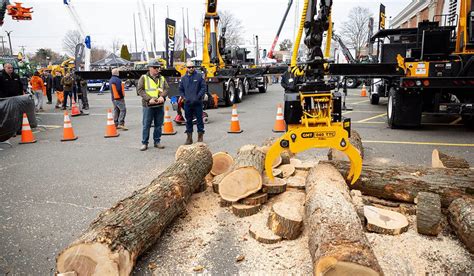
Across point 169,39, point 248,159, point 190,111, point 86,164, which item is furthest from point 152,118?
point 169,39

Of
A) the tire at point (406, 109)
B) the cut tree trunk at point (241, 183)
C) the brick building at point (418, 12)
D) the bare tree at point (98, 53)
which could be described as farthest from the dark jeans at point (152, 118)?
the bare tree at point (98, 53)

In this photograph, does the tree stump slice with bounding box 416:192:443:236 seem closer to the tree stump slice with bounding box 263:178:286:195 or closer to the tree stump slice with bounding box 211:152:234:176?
the tree stump slice with bounding box 263:178:286:195

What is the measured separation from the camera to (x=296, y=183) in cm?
473

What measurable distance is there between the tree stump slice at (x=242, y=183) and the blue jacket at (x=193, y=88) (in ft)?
12.3

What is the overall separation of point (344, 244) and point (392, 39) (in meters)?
11.1

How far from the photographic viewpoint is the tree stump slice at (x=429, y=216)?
11.6ft

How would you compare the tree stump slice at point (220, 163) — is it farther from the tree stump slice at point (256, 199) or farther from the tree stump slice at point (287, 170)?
the tree stump slice at point (256, 199)

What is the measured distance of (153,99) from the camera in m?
7.47

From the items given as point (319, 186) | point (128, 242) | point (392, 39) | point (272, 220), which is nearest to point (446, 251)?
point (319, 186)

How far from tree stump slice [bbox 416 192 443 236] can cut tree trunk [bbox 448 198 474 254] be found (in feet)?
0.50

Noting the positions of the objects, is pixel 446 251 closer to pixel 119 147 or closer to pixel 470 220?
pixel 470 220

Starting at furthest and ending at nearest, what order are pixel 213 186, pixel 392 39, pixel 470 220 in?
pixel 392 39 < pixel 213 186 < pixel 470 220

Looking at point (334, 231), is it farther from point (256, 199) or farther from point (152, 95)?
point (152, 95)

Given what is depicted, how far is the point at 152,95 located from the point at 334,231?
549 centimetres
